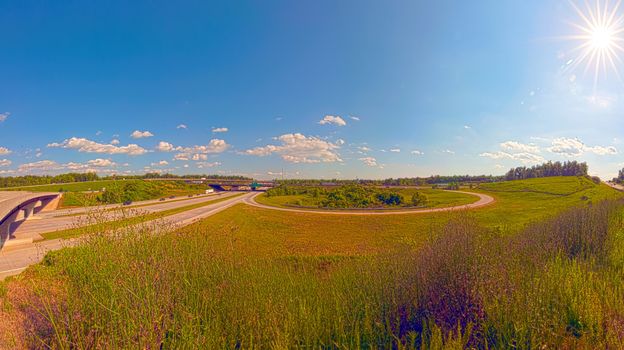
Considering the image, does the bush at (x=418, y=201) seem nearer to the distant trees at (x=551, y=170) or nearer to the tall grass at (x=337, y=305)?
the tall grass at (x=337, y=305)

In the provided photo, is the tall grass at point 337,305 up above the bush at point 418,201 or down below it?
above

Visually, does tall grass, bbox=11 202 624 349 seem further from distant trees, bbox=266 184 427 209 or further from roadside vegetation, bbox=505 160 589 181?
roadside vegetation, bbox=505 160 589 181

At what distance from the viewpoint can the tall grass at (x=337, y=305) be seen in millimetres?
4039

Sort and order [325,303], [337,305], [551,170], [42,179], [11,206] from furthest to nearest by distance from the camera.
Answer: [551,170], [42,179], [11,206], [325,303], [337,305]

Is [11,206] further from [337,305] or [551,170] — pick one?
[551,170]

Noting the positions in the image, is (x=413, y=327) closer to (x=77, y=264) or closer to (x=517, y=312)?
(x=517, y=312)

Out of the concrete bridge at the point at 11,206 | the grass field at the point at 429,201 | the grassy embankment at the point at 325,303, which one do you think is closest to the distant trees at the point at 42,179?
the concrete bridge at the point at 11,206

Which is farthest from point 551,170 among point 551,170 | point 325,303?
point 325,303

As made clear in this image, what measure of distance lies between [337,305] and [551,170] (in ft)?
510

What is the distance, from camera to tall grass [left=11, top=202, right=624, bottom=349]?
4039 millimetres

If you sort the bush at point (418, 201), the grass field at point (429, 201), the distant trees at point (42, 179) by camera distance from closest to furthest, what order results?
the bush at point (418, 201) < the grass field at point (429, 201) < the distant trees at point (42, 179)

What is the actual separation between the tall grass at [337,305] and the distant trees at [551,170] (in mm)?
132497

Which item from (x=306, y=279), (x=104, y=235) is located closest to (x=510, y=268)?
(x=306, y=279)

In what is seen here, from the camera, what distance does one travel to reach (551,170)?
114 meters
